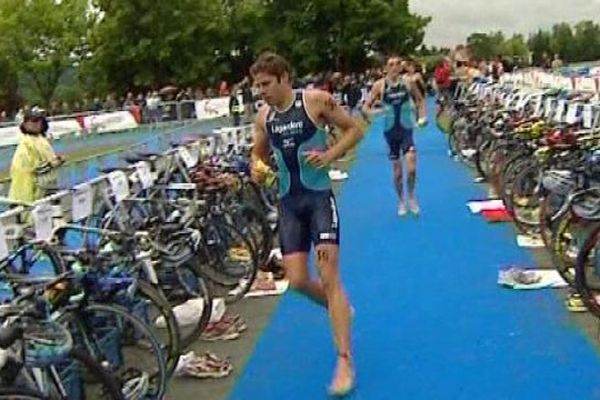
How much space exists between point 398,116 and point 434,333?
19.6 ft

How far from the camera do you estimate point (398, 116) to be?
13797mm

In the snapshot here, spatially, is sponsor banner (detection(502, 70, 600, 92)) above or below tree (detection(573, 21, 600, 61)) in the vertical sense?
above

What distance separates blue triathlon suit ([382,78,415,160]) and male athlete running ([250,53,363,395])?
6.55 m

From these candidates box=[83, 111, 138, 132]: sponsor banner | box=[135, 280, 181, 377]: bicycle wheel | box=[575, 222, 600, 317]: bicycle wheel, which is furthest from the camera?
box=[83, 111, 138, 132]: sponsor banner

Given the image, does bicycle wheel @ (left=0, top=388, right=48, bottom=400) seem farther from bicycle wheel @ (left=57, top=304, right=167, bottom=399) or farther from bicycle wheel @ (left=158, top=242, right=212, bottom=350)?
bicycle wheel @ (left=158, top=242, right=212, bottom=350)

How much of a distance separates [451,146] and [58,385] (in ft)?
59.4

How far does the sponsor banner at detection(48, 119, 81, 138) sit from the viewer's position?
3091cm

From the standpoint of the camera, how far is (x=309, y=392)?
691 cm

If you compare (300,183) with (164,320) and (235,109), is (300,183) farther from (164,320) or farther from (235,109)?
(235,109)

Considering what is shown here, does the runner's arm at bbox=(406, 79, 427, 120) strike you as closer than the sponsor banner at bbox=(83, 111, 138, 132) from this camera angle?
Yes

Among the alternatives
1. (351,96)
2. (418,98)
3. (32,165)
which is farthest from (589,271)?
(351,96)

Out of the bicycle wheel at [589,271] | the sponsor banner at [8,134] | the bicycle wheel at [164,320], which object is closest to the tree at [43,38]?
the sponsor banner at [8,134]

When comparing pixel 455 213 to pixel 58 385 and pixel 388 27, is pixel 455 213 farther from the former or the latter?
pixel 388 27

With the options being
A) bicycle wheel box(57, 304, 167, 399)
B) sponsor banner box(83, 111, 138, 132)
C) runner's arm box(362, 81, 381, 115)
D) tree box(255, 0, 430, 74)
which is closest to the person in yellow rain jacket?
runner's arm box(362, 81, 381, 115)
